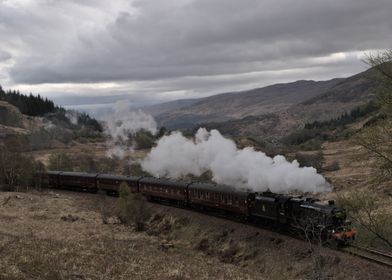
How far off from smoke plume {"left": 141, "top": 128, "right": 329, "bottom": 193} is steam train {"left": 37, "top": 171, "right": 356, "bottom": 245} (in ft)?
3.36

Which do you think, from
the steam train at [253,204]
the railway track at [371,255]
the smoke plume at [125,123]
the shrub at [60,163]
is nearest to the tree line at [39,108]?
the smoke plume at [125,123]

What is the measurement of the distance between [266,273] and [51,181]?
5270 cm

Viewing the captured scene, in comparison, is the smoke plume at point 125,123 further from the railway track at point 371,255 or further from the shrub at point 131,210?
the railway track at point 371,255

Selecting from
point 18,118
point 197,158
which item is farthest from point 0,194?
point 18,118

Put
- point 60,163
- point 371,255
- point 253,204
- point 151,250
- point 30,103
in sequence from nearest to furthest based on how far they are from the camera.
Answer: point 371,255, point 151,250, point 253,204, point 60,163, point 30,103

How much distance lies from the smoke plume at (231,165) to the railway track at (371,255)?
21.3 feet

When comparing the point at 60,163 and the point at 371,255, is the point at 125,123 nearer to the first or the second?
the point at 60,163

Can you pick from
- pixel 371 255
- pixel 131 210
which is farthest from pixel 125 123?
pixel 371 255

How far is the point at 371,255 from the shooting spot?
82.8ft

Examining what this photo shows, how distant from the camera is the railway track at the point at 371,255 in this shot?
23781 millimetres

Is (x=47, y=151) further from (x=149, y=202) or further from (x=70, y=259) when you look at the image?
(x=70, y=259)

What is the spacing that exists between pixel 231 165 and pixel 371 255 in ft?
49.2

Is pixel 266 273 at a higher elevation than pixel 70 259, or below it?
below

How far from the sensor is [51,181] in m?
72.4
